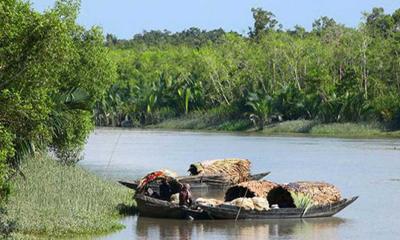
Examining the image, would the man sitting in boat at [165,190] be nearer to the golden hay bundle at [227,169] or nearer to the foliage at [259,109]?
the golden hay bundle at [227,169]

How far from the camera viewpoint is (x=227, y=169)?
125ft

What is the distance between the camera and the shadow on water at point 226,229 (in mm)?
25938

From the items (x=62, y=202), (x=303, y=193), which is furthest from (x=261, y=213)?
(x=62, y=202)

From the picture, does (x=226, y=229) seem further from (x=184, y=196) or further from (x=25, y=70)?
(x=25, y=70)

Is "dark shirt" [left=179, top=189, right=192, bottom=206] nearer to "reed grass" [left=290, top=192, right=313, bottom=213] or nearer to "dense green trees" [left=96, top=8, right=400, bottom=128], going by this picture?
"reed grass" [left=290, top=192, right=313, bottom=213]

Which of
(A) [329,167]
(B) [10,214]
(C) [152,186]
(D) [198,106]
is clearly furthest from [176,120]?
(B) [10,214]

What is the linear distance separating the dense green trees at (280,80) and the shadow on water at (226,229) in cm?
4627

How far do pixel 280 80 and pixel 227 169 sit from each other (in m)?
49.5

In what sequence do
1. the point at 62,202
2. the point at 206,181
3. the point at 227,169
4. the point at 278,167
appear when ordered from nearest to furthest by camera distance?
A: 1. the point at 62,202
2. the point at 206,181
3. the point at 227,169
4. the point at 278,167

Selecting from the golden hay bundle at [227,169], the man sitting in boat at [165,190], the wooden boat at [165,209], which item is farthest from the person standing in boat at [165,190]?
the golden hay bundle at [227,169]

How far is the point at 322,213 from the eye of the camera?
96.8ft

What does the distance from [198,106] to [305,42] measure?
36.7 ft

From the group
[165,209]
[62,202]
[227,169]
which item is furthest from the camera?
[227,169]

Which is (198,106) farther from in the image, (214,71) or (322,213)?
(322,213)
